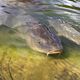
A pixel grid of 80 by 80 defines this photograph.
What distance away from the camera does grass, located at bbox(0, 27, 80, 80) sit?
372cm

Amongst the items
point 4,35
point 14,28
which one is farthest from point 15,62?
point 14,28

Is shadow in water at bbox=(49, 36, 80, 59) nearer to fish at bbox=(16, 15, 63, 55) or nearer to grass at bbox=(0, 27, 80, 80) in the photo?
grass at bbox=(0, 27, 80, 80)

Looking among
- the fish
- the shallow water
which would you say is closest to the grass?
the shallow water

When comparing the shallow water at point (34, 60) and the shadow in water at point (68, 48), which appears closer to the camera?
the shallow water at point (34, 60)

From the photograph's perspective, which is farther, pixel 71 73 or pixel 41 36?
pixel 41 36

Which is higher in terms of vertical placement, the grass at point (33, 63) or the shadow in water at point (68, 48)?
the grass at point (33, 63)

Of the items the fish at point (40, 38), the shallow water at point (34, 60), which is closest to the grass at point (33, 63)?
the shallow water at point (34, 60)

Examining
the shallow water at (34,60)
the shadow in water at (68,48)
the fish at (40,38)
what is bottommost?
the shadow in water at (68,48)

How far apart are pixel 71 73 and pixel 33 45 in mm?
874

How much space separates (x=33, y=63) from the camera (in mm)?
3996

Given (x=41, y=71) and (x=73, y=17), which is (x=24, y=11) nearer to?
(x=73, y=17)

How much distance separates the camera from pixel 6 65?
3898mm

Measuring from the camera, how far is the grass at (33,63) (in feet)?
12.2

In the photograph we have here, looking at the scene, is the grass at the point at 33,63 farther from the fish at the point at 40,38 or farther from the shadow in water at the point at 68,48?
the fish at the point at 40,38
